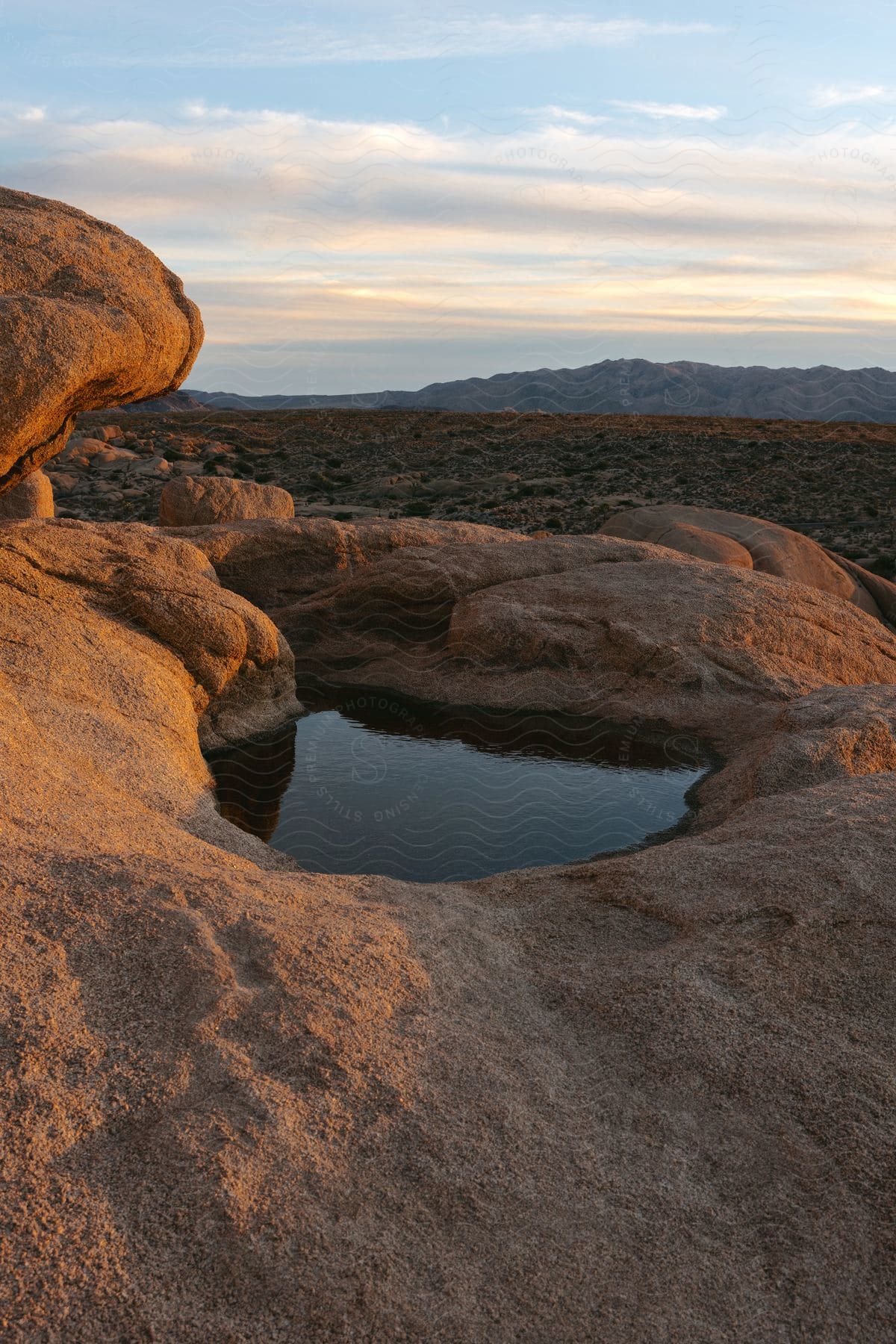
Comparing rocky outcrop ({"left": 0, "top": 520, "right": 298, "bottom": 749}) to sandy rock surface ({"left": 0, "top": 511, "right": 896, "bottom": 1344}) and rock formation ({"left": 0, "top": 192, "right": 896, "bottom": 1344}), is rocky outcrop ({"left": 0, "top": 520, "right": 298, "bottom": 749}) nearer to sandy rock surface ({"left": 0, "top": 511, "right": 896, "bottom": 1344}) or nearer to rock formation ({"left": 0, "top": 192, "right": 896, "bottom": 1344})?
rock formation ({"left": 0, "top": 192, "right": 896, "bottom": 1344})

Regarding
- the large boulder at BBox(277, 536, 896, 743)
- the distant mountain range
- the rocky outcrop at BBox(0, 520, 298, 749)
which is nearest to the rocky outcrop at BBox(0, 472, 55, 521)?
the rocky outcrop at BBox(0, 520, 298, 749)

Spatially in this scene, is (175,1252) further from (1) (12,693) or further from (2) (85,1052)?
(1) (12,693)

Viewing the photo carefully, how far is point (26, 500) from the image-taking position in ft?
33.3

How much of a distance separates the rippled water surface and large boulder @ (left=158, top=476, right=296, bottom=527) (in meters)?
4.22

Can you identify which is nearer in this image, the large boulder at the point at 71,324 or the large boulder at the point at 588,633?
the large boulder at the point at 71,324

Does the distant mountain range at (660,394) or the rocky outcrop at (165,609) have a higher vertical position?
the distant mountain range at (660,394)

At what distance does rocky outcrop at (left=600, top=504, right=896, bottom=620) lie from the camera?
13016 millimetres

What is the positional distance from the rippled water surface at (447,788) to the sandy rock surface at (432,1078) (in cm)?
102

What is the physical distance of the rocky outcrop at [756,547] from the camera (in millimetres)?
13016

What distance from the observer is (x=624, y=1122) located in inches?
128

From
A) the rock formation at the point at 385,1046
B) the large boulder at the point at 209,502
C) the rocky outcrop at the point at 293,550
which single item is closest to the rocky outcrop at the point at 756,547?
the rocky outcrop at the point at 293,550

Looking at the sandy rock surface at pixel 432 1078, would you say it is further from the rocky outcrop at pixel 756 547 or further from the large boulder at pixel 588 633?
the rocky outcrop at pixel 756 547

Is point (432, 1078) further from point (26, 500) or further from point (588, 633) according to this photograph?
point (26, 500)

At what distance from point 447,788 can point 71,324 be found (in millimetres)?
3837
